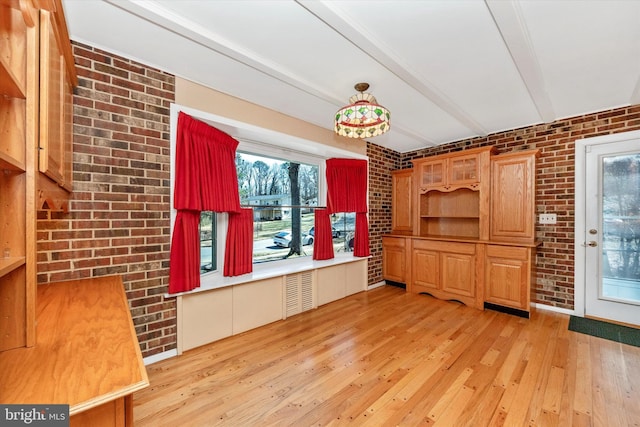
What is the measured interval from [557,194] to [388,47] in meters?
3.02

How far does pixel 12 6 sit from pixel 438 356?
10.3 feet

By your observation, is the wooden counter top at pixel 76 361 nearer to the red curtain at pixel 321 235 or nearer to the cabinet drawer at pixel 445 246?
the red curtain at pixel 321 235

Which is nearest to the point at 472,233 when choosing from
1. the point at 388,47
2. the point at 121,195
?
the point at 388,47

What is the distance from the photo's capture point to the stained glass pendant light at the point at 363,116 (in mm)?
2191

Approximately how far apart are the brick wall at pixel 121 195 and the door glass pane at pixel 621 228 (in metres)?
4.64

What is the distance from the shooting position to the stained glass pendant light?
2.19m

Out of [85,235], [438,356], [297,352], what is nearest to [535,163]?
[438,356]

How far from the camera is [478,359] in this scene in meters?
2.27

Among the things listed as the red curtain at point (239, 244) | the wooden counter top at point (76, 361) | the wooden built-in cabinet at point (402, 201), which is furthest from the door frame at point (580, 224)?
the wooden counter top at point (76, 361)

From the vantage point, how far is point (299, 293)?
334 centimetres

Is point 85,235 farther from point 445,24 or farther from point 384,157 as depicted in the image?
point 384,157

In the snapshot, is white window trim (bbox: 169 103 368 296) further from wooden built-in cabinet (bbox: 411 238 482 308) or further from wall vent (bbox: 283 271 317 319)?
wooden built-in cabinet (bbox: 411 238 482 308)

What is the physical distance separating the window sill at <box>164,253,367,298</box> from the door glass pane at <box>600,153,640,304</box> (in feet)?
9.37

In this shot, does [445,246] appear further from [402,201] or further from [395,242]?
[402,201]
